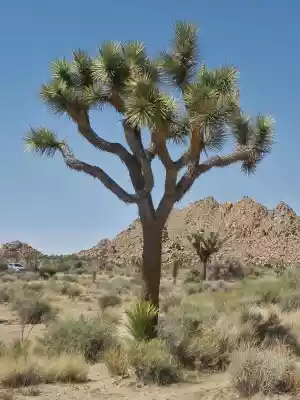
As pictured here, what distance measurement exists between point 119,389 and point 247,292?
11782mm

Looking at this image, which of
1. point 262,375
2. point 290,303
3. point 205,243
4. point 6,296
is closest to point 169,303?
point 290,303

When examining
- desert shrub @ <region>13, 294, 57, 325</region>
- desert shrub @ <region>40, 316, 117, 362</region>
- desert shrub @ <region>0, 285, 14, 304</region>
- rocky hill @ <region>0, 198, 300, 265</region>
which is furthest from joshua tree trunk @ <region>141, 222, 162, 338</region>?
rocky hill @ <region>0, 198, 300, 265</region>

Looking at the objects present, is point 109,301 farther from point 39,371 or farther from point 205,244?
point 205,244

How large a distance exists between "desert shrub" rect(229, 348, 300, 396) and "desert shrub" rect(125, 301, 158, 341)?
291cm

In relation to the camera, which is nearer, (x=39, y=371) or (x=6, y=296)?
(x=39, y=371)

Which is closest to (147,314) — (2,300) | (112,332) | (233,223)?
(112,332)

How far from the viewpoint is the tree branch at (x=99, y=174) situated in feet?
39.2

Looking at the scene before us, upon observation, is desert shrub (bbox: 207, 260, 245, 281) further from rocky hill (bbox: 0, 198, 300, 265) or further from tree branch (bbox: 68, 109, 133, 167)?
tree branch (bbox: 68, 109, 133, 167)

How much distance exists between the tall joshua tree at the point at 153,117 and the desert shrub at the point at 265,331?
1895 mm

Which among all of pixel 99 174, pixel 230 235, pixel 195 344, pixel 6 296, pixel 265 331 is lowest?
pixel 195 344

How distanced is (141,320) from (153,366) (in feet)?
6.70

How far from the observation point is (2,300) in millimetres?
22797

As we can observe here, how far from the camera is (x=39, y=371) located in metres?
8.73

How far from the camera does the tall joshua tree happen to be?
11.5m
